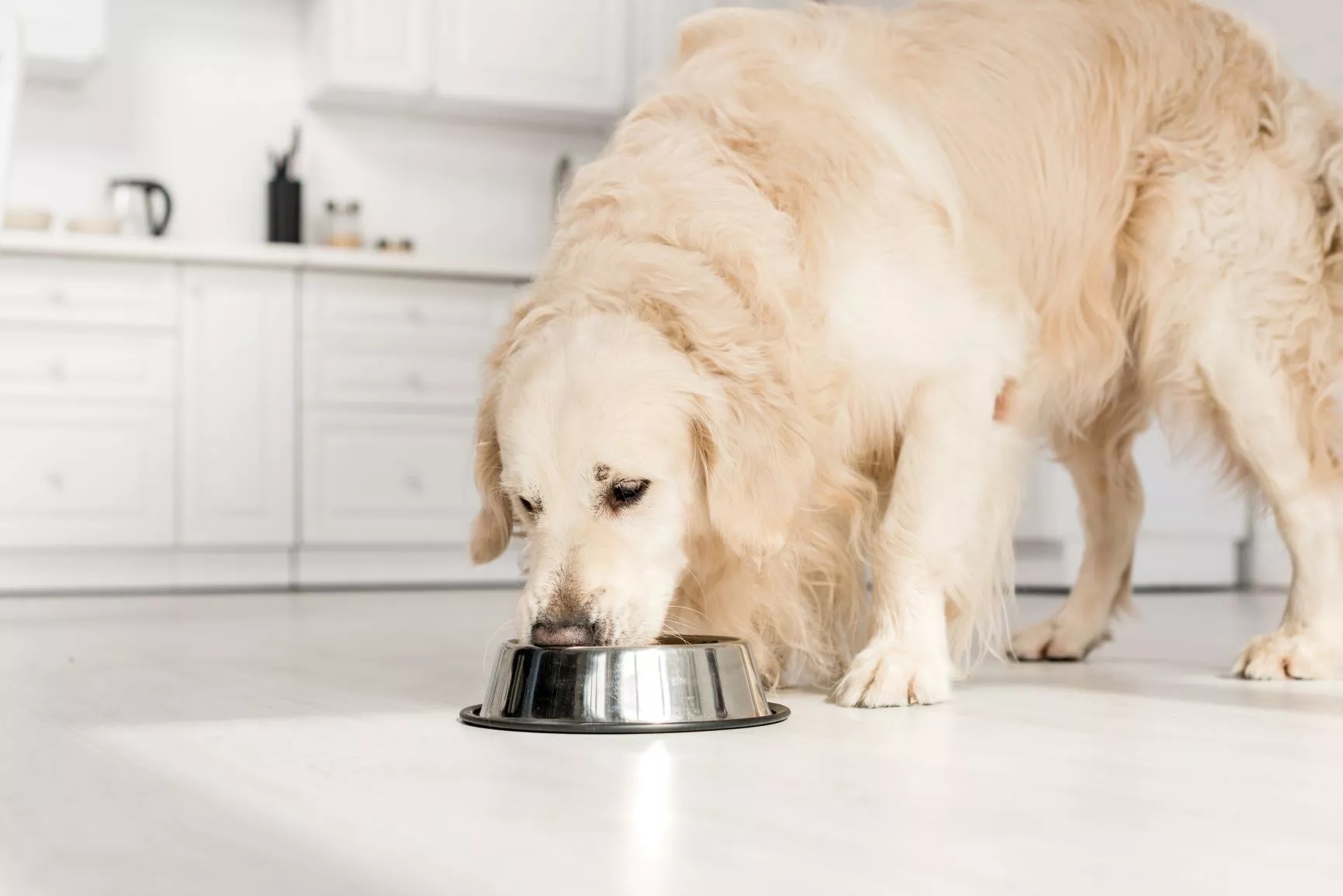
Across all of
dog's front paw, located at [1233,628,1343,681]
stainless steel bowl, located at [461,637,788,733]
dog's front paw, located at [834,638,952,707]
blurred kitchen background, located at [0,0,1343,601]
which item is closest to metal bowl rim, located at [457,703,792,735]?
stainless steel bowl, located at [461,637,788,733]

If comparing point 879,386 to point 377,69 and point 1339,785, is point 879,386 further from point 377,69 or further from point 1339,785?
point 377,69

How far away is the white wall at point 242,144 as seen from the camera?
5711 mm

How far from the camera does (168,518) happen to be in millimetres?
5059

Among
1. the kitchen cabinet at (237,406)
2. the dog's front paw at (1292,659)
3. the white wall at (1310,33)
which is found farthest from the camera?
the kitchen cabinet at (237,406)

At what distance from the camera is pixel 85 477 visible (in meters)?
4.95

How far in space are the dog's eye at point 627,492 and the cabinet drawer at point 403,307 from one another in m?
3.47

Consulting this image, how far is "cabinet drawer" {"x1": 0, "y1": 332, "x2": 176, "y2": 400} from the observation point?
4875 millimetres

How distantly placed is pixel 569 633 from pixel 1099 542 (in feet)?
4.40

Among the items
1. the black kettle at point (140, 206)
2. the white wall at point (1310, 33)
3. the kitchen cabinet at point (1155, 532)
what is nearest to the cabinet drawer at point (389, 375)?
the black kettle at point (140, 206)

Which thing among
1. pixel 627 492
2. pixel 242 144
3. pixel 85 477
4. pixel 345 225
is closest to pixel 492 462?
pixel 627 492

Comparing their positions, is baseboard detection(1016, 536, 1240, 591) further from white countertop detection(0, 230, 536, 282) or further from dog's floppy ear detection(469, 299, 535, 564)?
dog's floppy ear detection(469, 299, 535, 564)

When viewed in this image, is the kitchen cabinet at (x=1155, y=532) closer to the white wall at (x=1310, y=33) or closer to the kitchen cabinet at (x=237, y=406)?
the white wall at (x=1310, y=33)

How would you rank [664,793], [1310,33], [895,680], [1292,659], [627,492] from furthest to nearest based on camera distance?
1. [1310,33]
2. [1292,659]
3. [895,680]
4. [627,492]
5. [664,793]

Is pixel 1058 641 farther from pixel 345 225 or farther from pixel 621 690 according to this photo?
pixel 345 225
